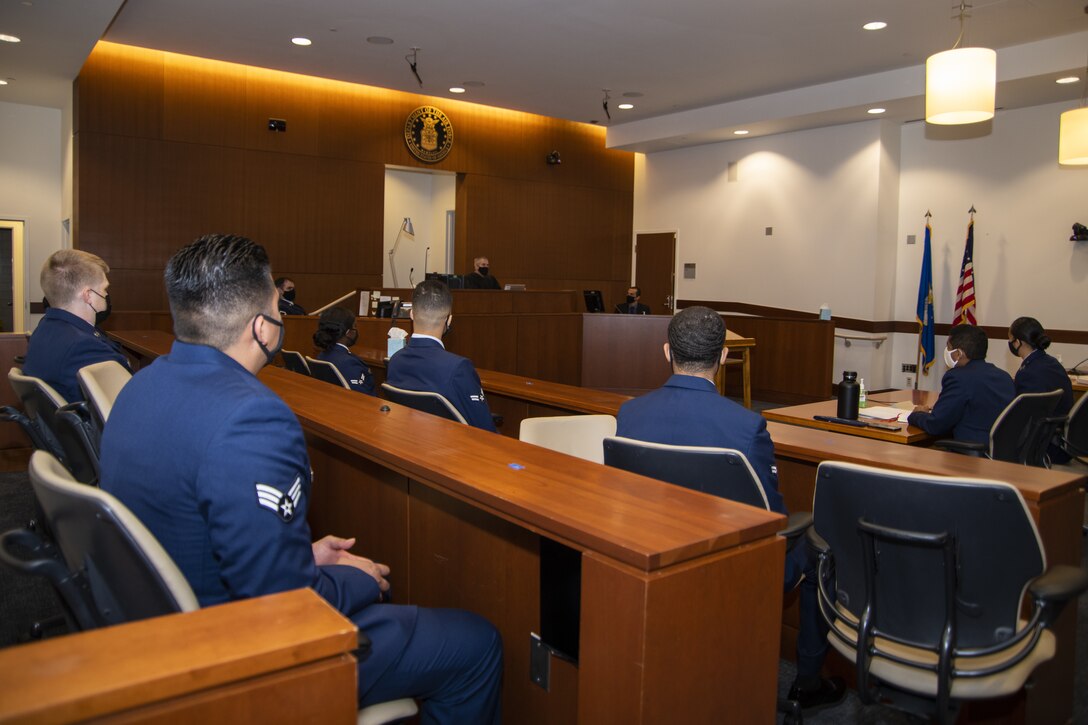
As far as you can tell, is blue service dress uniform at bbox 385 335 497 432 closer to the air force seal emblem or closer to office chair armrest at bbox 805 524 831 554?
office chair armrest at bbox 805 524 831 554

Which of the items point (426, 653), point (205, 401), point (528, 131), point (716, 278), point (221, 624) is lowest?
point (426, 653)

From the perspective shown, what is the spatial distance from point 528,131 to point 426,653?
422 inches

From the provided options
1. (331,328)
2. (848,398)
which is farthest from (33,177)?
(848,398)

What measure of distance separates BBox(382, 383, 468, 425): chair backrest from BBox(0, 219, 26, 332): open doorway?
8.49 m

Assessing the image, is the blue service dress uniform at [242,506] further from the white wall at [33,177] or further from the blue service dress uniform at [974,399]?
the white wall at [33,177]

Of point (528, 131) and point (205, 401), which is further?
point (528, 131)

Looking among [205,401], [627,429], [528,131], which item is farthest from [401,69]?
[205,401]

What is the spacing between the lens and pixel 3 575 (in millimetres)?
3309

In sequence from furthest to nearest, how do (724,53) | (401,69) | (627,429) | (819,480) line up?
(401,69) < (724,53) < (627,429) < (819,480)

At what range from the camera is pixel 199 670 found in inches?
35.1

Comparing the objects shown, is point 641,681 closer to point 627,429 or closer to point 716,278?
point 627,429

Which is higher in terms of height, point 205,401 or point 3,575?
point 205,401

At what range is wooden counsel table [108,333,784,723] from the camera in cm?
Answer: 122

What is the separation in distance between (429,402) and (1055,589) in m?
2.10
